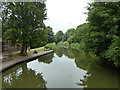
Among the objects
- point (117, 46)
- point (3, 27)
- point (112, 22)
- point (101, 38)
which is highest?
point (3, 27)

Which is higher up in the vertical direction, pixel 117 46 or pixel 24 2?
pixel 24 2

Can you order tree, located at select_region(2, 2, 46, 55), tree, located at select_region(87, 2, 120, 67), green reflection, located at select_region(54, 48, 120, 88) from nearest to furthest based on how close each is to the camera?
green reflection, located at select_region(54, 48, 120, 88), tree, located at select_region(87, 2, 120, 67), tree, located at select_region(2, 2, 46, 55)

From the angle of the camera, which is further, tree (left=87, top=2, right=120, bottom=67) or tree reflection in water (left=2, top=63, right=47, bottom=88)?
tree (left=87, top=2, right=120, bottom=67)

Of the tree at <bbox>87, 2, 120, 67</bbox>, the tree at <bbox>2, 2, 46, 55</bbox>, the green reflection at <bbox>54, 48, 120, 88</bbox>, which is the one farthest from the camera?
the tree at <bbox>2, 2, 46, 55</bbox>

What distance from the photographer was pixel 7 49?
59.2 ft

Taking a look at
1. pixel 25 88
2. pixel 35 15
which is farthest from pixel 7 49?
pixel 25 88

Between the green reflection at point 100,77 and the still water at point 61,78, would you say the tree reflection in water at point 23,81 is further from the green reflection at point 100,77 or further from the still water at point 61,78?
the green reflection at point 100,77

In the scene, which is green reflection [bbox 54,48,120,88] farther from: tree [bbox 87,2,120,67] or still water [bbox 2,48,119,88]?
tree [bbox 87,2,120,67]

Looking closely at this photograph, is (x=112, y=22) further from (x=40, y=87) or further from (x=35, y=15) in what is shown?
(x=35, y=15)

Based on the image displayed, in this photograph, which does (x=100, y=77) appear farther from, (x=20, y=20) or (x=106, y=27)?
(x=20, y=20)

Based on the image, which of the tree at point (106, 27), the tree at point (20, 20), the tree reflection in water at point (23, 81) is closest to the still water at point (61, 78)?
the tree reflection in water at point (23, 81)

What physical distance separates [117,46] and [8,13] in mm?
14371

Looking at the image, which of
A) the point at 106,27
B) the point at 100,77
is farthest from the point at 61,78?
the point at 106,27

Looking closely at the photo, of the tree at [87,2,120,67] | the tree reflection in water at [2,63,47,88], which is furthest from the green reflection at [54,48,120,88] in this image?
the tree reflection in water at [2,63,47,88]
